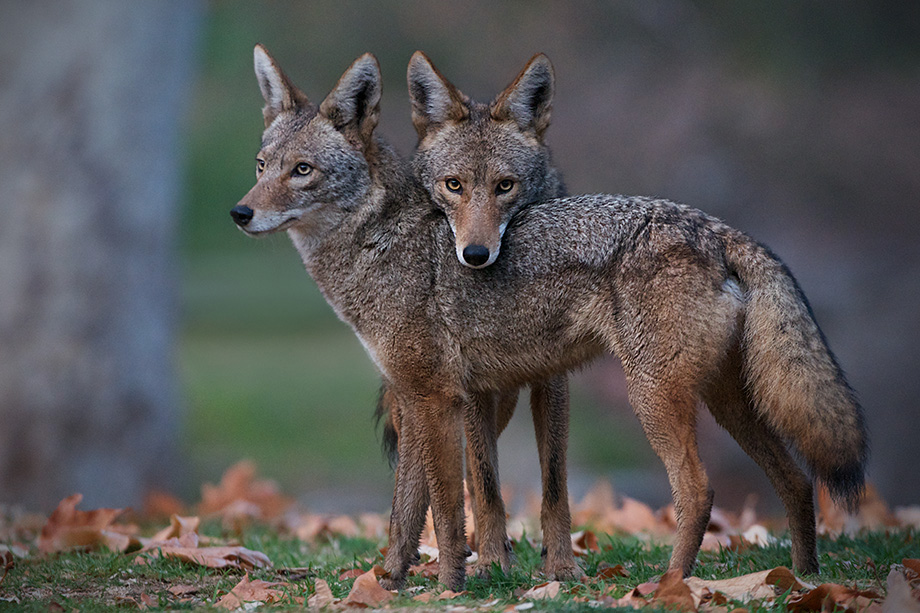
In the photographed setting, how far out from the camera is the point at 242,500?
827 cm

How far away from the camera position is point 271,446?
15992mm

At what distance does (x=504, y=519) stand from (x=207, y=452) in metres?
11.4

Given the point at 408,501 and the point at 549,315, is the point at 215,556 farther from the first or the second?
the point at 549,315

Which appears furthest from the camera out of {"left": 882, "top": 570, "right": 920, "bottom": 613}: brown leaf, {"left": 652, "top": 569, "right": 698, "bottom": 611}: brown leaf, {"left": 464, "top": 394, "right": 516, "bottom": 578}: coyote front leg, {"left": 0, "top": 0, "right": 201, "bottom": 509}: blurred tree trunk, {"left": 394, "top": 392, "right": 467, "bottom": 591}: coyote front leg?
{"left": 0, "top": 0, "right": 201, "bottom": 509}: blurred tree trunk

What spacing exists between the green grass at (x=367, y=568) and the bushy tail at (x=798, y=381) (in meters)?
0.59

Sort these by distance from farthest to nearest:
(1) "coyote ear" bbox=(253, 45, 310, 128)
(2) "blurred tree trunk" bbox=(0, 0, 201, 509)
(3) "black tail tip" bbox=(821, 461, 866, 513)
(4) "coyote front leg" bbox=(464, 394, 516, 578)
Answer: (2) "blurred tree trunk" bbox=(0, 0, 201, 509) → (1) "coyote ear" bbox=(253, 45, 310, 128) → (4) "coyote front leg" bbox=(464, 394, 516, 578) → (3) "black tail tip" bbox=(821, 461, 866, 513)

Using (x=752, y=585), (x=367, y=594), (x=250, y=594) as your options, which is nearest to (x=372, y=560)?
(x=250, y=594)

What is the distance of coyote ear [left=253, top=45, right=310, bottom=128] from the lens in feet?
18.0

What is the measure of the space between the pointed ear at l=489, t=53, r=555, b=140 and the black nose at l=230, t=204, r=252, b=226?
1576mm

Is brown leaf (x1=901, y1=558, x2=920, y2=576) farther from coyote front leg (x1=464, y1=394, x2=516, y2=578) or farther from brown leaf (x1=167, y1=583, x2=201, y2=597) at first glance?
brown leaf (x1=167, y1=583, x2=201, y2=597)

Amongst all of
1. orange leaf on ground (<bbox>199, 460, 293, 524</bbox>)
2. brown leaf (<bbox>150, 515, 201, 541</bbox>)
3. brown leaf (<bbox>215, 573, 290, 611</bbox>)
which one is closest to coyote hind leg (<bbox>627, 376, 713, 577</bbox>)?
brown leaf (<bbox>215, 573, 290, 611</bbox>)

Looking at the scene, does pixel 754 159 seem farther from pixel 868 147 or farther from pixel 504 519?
pixel 504 519

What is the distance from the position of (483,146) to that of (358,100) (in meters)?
0.74

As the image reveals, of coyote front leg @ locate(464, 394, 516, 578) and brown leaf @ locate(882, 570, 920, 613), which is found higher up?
coyote front leg @ locate(464, 394, 516, 578)
